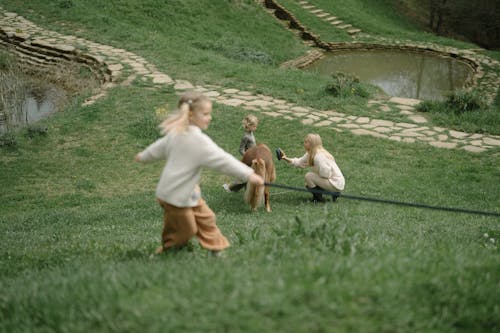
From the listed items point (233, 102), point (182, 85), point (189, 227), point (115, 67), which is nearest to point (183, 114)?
point (189, 227)

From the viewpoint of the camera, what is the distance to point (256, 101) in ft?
38.0

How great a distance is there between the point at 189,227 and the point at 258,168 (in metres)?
2.97

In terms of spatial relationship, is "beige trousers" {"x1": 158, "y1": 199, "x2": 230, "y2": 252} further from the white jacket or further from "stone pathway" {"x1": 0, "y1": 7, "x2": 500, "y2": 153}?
"stone pathway" {"x1": 0, "y1": 7, "x2": 500, "y2": 153}

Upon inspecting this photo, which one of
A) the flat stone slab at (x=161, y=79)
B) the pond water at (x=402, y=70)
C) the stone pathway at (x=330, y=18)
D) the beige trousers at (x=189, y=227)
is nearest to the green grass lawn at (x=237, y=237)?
the beige trousers at (x=189, y=227)

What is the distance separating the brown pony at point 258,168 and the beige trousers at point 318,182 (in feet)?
2.17

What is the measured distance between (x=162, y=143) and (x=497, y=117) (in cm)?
914

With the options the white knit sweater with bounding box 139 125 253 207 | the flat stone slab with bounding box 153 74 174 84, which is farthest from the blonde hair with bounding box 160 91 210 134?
the flat stone slab with bounding box 153 74 174 84

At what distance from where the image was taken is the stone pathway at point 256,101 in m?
9.88

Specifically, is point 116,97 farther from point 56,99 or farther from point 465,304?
point 465,304

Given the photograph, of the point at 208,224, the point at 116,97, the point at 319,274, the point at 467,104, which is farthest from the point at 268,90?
the point at 319,274

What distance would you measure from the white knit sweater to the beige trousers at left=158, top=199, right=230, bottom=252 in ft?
0.37

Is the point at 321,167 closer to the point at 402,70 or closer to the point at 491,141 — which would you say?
the point at 491,141

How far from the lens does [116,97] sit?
37.8ft

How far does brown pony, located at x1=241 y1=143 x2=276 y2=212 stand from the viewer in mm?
6906
